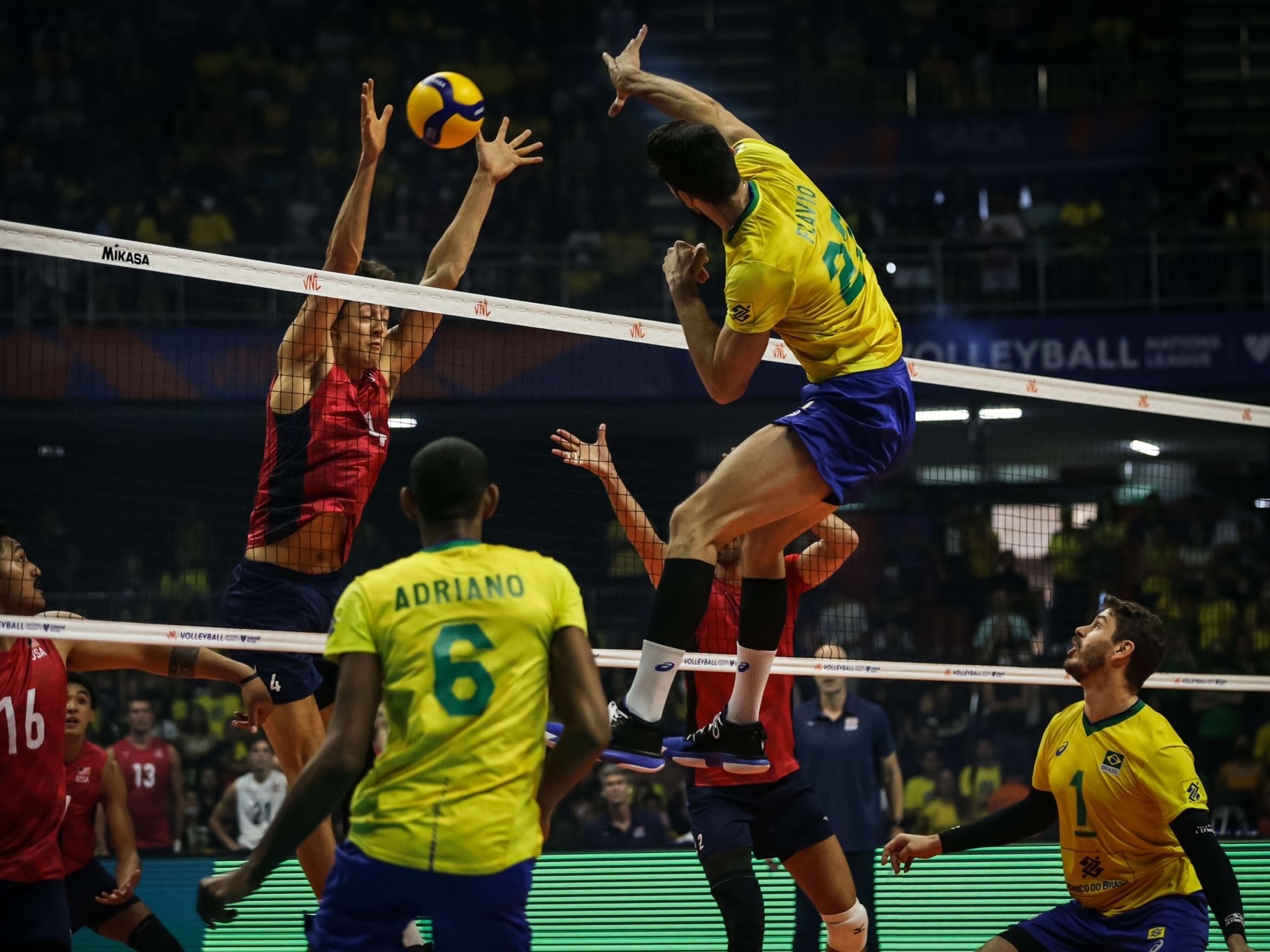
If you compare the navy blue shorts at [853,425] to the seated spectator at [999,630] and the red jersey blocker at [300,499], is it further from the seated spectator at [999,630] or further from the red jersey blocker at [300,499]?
the seated spectator at [999,630]

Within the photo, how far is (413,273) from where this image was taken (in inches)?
739

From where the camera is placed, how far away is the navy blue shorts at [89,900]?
8250 mm

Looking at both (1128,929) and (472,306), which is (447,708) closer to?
(472,306)

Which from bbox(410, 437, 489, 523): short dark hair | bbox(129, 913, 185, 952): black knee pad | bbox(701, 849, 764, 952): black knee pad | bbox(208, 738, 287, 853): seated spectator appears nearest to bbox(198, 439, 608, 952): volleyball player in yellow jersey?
bbox(410, 437, 489, 523): short dark hair

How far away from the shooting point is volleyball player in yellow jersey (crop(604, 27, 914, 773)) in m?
5.80

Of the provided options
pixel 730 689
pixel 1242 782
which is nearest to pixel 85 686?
pixel 730 689

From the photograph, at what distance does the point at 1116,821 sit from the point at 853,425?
2376 mm

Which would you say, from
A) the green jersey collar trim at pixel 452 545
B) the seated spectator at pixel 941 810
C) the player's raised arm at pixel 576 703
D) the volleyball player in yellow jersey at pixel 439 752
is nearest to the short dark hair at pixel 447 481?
the green jersey collar trim at pixel 452 545

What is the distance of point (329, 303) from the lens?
711 cm

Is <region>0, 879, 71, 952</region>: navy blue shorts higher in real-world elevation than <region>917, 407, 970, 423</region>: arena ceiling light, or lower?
lower

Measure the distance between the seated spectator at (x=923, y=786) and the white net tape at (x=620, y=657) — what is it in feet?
20.8

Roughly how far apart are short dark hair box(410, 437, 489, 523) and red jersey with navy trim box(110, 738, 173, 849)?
33.1 feet

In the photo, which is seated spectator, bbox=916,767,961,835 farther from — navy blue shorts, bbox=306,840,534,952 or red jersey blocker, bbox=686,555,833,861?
navy blue shorts, bbox=306,840,534,952

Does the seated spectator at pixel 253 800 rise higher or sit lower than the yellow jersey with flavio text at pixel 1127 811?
lower
